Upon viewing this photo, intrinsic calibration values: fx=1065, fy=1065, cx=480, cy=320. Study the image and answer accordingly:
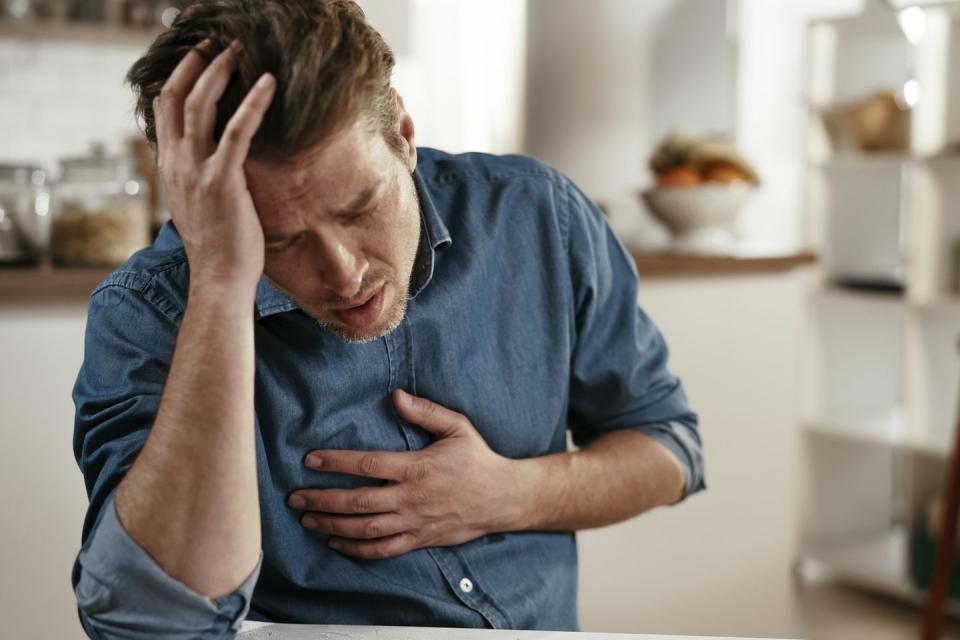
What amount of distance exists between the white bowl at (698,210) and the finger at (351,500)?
4.94 ft

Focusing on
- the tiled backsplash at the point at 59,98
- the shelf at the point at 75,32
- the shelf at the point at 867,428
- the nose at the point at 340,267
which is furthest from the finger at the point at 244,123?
the tiled backsplash at the point at 59,98

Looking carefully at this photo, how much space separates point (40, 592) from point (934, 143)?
2394mm

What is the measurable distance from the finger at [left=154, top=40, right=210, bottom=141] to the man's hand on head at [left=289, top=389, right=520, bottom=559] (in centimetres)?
35

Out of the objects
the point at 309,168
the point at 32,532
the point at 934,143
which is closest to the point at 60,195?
the point at 32,532

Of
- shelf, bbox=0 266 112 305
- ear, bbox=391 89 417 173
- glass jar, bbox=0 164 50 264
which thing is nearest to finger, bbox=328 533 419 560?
ear, bbox=391 89 417 173

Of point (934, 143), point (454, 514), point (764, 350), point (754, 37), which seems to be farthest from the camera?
point (754, 37)

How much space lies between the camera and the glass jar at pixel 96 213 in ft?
5.59

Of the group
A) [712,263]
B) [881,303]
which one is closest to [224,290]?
[712,263]

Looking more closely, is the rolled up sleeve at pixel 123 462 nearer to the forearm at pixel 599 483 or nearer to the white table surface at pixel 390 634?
the white table surface at pixel 390 634

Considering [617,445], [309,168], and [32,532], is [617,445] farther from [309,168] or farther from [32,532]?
[32,532]

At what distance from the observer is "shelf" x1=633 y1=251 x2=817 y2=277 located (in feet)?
7.13

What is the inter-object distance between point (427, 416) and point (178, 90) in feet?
1.36

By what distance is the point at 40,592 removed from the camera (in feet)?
5.50

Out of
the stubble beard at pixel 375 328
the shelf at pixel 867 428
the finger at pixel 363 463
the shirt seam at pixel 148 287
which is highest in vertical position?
the shirt seam at pixel 148 287
